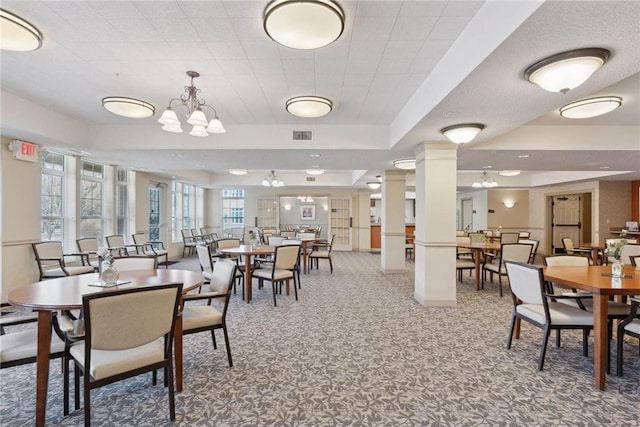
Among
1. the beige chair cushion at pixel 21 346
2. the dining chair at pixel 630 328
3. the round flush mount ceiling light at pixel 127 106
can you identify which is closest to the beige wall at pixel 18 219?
the round flush mount ceiling light at pixel 127 106

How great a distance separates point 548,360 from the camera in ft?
9.59

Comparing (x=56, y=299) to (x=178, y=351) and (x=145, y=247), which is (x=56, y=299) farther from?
(x=145, y=247)

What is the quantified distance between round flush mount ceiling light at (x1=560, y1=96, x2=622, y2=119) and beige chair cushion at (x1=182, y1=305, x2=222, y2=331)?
13.8 feet

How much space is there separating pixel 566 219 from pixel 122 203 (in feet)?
45.5

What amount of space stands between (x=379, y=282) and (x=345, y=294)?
4.08 ft

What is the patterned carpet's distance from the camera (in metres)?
2.09

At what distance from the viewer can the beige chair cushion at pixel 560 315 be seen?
2699 mm

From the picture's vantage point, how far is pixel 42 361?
1.95 metres

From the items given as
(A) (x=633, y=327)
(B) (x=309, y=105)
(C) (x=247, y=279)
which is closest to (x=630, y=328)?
(A) (x=633, y=327)

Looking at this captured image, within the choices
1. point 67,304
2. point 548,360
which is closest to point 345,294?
point 548,360

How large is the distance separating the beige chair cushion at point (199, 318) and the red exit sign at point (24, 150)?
4.10m

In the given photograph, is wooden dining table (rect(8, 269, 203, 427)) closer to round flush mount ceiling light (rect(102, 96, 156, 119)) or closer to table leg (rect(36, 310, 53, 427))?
table leg (rect(36, 310, 53, 427))

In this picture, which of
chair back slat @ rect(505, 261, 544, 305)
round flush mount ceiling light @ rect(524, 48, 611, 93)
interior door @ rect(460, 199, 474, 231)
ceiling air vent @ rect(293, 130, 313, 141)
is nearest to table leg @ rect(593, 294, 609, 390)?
chair back slat @ rect(505, 261, 544, 305)

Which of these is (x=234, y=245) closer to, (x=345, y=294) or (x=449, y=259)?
(x=345, y=294)
